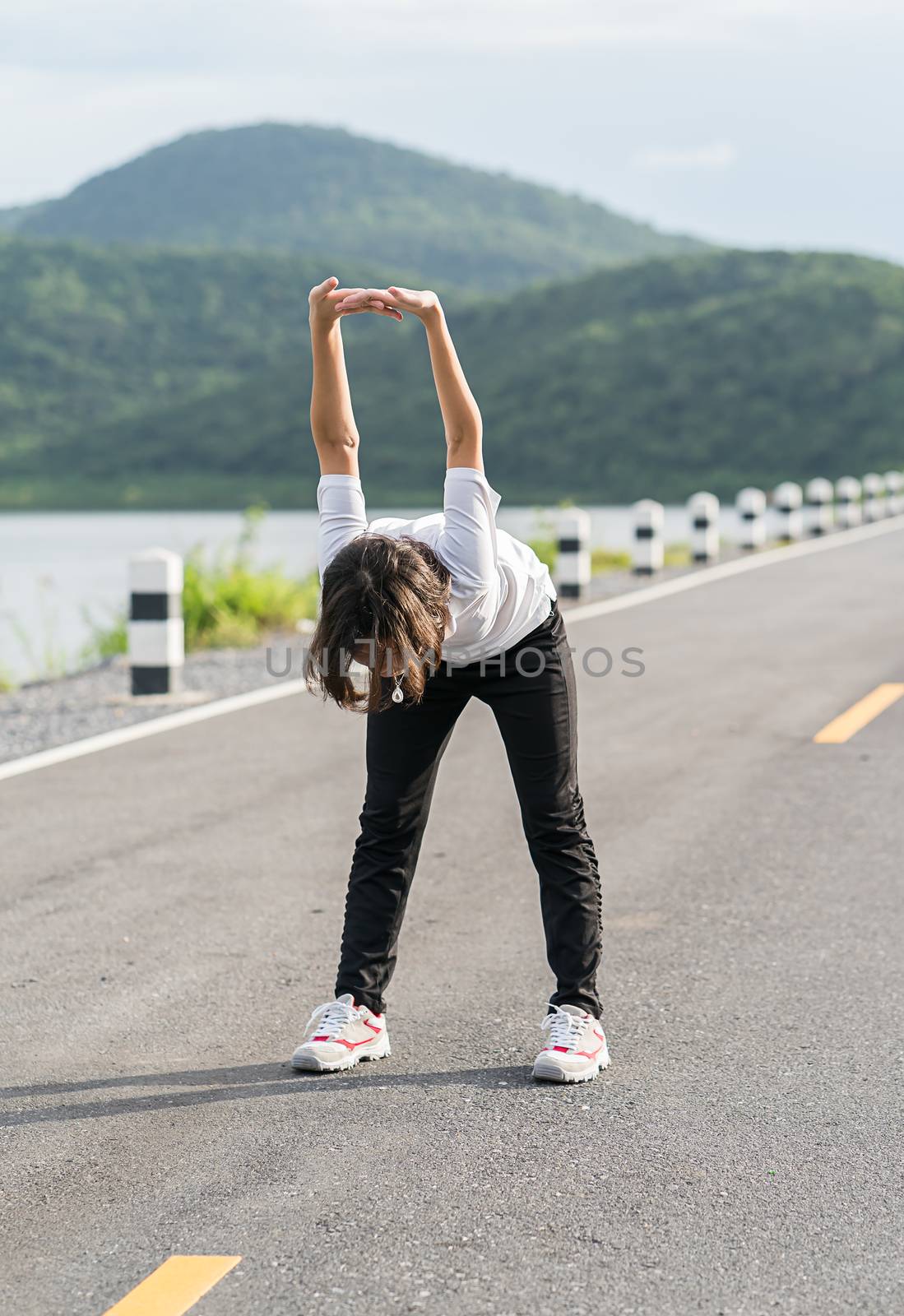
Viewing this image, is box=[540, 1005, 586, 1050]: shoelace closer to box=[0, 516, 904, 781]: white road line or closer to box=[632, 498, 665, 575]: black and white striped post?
box=[0, 516, 904, 781]: white road line

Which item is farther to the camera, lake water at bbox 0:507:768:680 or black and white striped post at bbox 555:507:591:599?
black and white striped post at bbox 555:507:591:599

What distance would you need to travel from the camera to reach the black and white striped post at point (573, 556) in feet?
48.1

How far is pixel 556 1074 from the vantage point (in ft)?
13.0

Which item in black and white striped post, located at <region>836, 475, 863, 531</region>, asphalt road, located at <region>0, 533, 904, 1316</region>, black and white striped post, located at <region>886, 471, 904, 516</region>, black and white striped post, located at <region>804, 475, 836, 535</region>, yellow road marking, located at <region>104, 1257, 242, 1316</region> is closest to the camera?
yellow road marking, located at <region>104, 1257, 242, 1316</region>

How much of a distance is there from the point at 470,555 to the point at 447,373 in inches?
17.6

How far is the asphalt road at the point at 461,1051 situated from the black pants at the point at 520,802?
0.27 meters

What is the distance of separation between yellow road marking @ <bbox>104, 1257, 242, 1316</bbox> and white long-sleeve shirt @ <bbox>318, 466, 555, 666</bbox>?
142 centimetres

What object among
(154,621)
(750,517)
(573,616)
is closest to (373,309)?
(154,621)

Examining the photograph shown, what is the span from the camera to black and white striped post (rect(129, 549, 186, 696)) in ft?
32.1

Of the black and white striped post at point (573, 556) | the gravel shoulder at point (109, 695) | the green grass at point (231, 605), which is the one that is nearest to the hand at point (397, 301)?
the gravel shoulder at point (109, 695)

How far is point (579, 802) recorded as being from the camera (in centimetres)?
429

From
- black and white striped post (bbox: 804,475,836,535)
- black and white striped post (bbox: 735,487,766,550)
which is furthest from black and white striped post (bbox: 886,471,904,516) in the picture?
black and white striped post (bbox: 735,487,766,550)

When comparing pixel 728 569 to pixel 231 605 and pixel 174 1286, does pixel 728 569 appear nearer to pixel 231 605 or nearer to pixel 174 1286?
pixel 231 605

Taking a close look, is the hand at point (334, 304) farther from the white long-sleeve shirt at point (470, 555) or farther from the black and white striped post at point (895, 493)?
the black and white striped post at point (895, 493)
